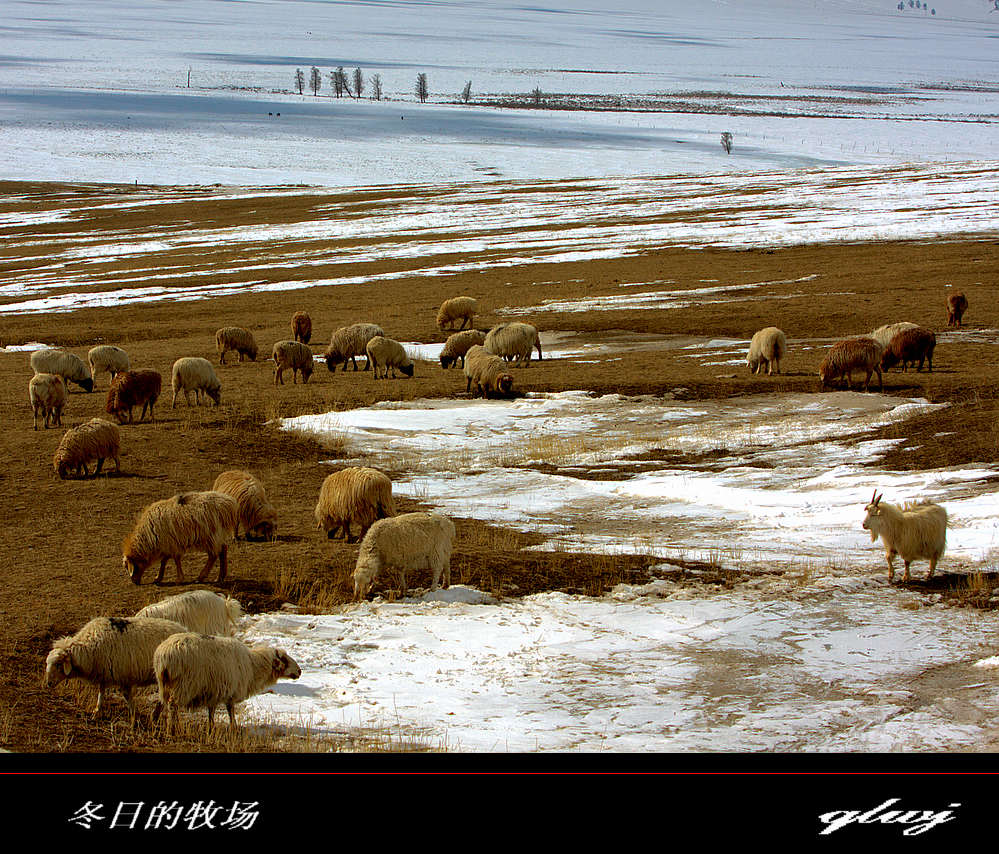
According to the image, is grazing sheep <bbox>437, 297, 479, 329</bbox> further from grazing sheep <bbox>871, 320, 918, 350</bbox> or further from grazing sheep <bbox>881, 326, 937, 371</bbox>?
grazing sheep <bbox>881, 326, 937, 371</bbox>

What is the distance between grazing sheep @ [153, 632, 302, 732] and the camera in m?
7.82

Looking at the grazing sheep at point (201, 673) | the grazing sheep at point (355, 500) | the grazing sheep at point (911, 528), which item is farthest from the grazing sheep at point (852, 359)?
the grazing sheep at point (201, 673)

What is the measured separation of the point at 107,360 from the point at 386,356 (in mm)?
6134

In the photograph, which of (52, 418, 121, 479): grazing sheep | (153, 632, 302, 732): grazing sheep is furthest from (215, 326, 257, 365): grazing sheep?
(153, 632, 302, 732): grazing sheep

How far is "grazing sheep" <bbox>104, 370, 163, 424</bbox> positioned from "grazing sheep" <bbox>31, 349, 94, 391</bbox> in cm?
351

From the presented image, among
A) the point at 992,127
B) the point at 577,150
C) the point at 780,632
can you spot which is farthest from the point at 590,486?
the point at 992,127

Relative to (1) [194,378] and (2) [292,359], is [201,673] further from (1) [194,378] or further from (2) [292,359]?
(2) [292,359]

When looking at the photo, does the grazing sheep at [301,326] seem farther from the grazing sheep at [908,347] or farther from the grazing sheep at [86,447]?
the grazing sheep at [908,347]

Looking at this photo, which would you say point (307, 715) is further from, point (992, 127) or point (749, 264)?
point (992, 127)

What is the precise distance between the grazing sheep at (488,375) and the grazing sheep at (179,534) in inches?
456

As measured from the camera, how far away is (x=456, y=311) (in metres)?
32.9

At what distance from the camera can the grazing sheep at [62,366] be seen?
23.9 metres

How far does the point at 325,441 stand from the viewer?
1923 cm

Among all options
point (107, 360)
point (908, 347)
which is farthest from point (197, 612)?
point (908, 347)
